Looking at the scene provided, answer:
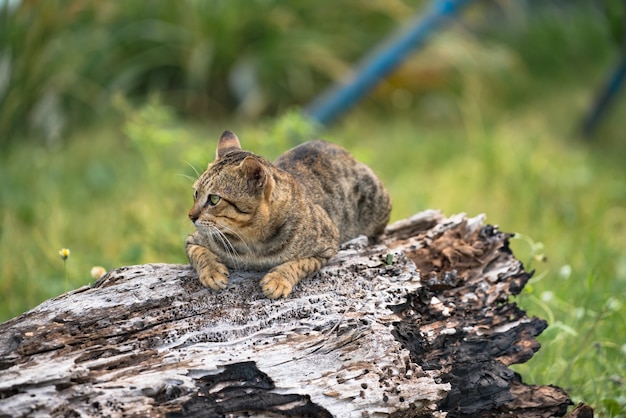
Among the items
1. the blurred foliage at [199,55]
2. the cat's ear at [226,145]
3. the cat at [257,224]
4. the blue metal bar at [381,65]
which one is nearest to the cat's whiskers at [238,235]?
the cat at [257,224]

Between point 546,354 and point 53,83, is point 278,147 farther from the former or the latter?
point 53,83

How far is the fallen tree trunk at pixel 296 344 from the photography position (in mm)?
2486

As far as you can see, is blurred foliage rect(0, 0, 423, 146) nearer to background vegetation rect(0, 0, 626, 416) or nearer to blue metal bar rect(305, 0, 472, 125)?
background vegetation rect(0, 0, 626, 416)

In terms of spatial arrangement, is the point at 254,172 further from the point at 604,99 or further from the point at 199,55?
the point at 604,99

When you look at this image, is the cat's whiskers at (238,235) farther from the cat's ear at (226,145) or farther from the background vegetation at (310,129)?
the background vegetation at (310,129)

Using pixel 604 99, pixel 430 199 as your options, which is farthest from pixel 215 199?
pixel 604 99

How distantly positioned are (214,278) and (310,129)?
7.30 feet

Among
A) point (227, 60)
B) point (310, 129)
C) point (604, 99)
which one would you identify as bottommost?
point (310, 129)

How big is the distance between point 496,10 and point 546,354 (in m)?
7.73

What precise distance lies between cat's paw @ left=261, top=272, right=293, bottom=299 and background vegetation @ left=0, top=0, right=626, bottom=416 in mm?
1174

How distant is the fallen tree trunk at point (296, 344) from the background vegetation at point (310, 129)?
0.50 meters

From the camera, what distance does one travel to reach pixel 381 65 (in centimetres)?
752

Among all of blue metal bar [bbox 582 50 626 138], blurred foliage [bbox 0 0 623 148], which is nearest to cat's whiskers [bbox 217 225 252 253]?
blurred foliage [bbox 0 0 623 148]

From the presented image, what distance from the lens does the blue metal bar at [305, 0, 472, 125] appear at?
24.3ft
